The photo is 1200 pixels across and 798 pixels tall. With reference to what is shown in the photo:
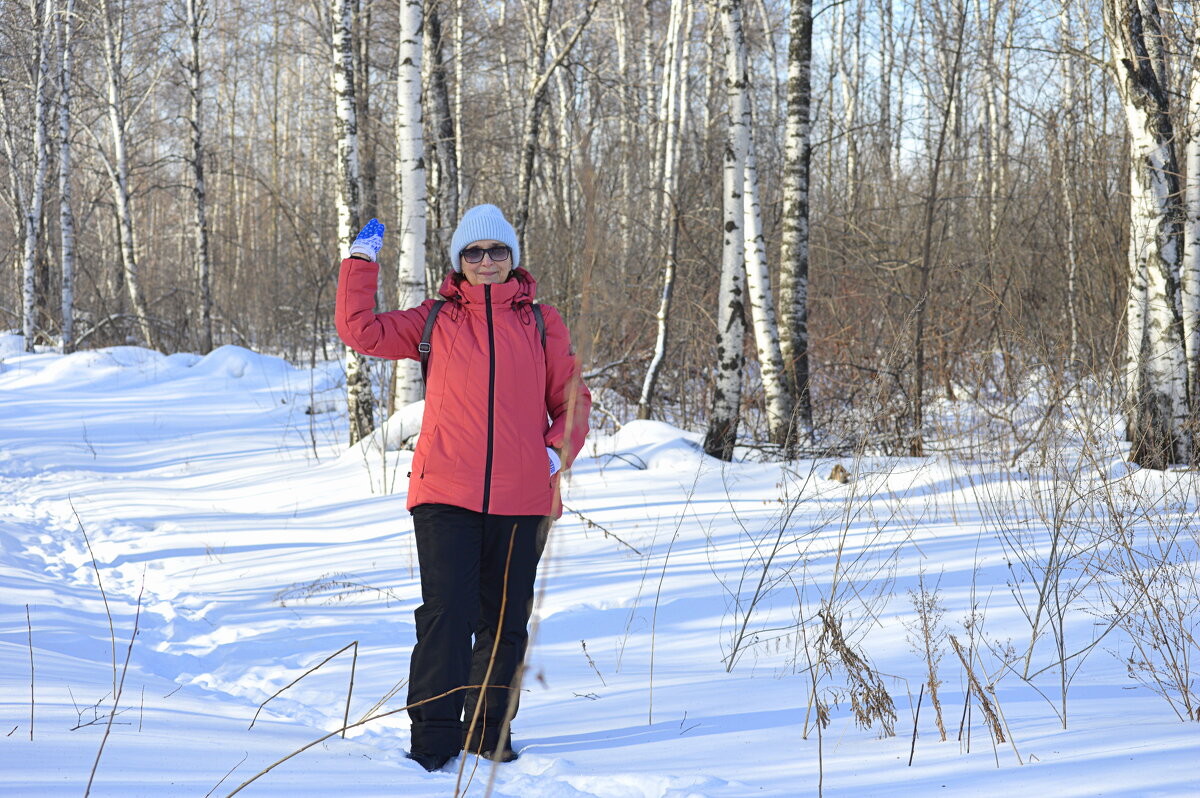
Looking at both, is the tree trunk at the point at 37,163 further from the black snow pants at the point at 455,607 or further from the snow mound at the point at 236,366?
Result: the black snow pants at the point at 455,607

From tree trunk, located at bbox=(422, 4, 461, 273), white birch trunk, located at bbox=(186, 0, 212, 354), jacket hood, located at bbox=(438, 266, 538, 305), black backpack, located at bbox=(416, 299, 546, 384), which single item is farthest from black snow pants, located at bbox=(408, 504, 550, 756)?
white birch trunk, located at bbox=(186, 0, 212, 354)

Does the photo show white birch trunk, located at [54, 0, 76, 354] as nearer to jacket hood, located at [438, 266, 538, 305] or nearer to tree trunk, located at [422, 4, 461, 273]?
tree trunk, located at [422, 4, 461, 273]

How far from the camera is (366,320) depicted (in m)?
2.94

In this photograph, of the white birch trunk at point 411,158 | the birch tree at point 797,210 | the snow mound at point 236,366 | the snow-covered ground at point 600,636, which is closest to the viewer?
the snow-covered ground at point 600,636

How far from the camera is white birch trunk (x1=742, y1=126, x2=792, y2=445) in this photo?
7809 mm

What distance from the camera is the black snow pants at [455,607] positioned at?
2811mm

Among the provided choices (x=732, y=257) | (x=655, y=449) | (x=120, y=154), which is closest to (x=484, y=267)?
(x=655, y=449)

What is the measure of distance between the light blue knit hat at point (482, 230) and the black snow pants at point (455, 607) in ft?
2.66

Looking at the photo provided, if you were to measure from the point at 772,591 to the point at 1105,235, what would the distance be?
7.25m

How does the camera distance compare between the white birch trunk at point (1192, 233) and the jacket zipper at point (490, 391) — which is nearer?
the jacket zipper at point (490, 391)

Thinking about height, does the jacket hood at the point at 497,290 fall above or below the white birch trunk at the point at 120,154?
below

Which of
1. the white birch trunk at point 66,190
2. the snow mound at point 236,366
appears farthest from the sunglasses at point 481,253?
the white birch trunk at point 66,190

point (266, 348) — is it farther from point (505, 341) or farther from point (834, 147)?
point (505, 341)

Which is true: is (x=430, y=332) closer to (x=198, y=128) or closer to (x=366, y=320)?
(x=366, y=320)
